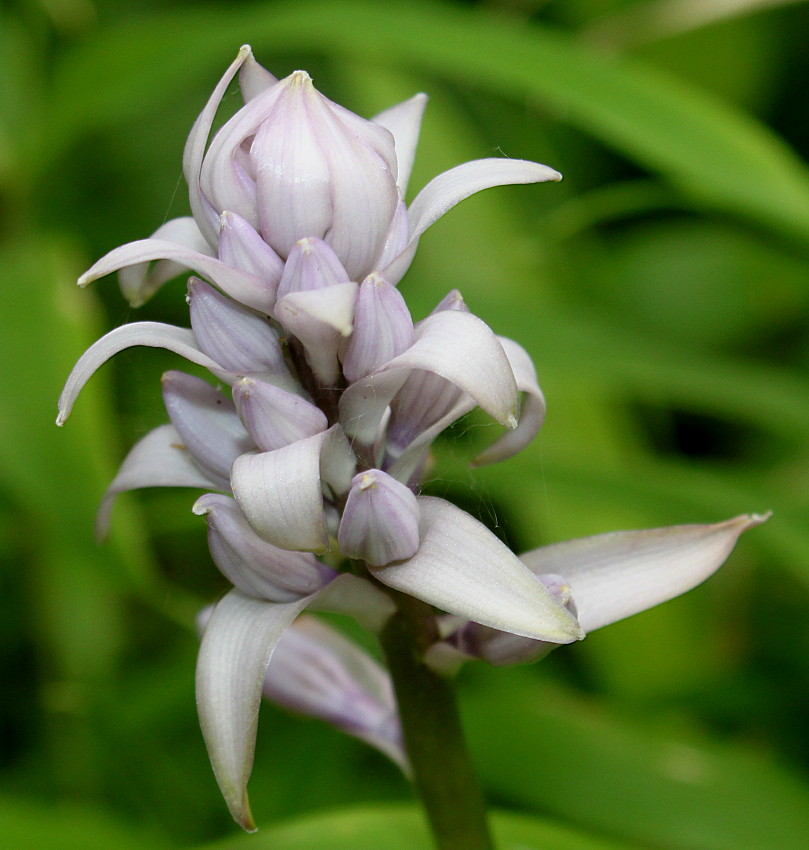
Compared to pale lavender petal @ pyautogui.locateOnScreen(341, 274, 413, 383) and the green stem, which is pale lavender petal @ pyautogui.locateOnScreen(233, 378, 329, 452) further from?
the green stem

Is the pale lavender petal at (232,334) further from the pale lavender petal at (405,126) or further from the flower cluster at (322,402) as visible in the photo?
the pale lavender petal at (405,126)

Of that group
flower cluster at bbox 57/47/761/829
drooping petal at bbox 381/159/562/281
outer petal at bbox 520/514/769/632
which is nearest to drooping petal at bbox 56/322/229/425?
flower cluster at bbox 57/47/761/829

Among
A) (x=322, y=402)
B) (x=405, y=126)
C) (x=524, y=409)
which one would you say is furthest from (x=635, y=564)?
(x=405, y=126)

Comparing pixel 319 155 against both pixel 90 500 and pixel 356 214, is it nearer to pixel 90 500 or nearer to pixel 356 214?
pixel 356 214

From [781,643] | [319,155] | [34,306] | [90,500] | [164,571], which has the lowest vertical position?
[781,643]

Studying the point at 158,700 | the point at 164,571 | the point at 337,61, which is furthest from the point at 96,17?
the point at 158,700

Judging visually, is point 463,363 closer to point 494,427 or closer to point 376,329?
point 376,329
